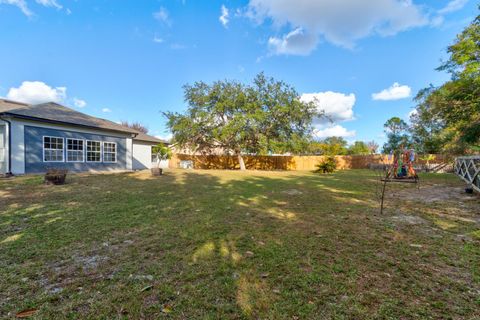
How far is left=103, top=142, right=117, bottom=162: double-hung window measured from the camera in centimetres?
1512

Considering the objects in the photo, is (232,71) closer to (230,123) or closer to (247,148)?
(230,123)

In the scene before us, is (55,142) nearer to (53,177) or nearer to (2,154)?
(2,154)

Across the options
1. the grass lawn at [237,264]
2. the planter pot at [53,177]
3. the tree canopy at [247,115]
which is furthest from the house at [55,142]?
the grass lawn at [237,264]

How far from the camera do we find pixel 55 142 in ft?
41.0

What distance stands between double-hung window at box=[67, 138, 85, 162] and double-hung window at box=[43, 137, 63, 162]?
0.41 meters

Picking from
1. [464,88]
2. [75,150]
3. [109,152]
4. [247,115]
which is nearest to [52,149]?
[75,150]

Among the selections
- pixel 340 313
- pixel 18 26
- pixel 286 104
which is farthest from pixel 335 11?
pixel 18 26

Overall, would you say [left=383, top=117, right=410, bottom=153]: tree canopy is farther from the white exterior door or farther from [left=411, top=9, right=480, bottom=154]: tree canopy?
the white exterior door

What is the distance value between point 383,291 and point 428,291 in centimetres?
43

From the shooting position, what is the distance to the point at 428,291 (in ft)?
6.65

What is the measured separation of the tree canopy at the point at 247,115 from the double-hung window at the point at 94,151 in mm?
6533

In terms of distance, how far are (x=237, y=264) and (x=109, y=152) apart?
16.0 m

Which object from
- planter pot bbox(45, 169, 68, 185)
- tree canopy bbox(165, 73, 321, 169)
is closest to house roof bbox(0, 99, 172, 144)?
planter pot bbox(45, 169, 68, 185)

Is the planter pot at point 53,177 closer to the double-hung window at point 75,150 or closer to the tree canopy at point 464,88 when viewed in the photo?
the double-hung window at point 75,150
